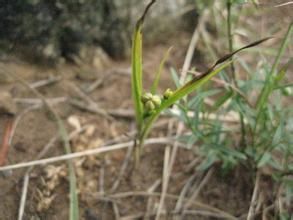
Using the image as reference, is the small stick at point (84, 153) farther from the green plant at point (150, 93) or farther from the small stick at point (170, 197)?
the green plant at point (150, 93)

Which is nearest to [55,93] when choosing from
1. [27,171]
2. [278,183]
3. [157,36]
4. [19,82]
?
[19,82]

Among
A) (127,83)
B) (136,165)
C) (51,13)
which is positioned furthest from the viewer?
(127,83)

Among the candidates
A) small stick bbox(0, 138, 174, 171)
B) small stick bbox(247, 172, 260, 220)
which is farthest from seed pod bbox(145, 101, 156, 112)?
small stick bbox(247, 172, 260, 220)

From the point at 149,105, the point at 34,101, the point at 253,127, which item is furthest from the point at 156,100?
the point at 34,101

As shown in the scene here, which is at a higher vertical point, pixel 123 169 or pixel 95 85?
pixel 95 85

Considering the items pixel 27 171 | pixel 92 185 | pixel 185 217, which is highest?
pixel 27 171

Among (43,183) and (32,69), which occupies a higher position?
(32,69)

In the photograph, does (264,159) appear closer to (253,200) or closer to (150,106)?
(253,200)

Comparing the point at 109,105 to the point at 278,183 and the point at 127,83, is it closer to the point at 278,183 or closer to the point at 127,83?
the point at 127,83
